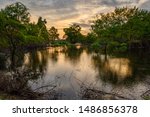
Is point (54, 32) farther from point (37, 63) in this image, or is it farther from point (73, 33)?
point (37, 63)

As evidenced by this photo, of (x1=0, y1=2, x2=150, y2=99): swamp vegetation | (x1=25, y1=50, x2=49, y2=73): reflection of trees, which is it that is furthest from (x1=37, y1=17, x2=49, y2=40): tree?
(x1=25, y1=50, x2=49, y2=73): reflection of trees

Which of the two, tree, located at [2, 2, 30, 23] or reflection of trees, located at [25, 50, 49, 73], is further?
tree, located at [2, 2, 30, 23]

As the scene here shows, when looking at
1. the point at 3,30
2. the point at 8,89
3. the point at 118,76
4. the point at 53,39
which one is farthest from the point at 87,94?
the point at 53,39

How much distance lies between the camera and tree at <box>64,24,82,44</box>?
175000 millimetres

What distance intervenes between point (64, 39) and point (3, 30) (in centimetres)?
14788

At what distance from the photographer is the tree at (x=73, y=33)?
574 ft

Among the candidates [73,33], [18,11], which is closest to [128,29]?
[18,11]

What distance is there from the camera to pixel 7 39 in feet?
128

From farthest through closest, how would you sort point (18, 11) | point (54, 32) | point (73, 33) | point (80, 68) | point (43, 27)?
1. point (54, 32)
2. point (73, 33)
3. point (43, 27)
4. point (18, 11)
5. point (80, 68)

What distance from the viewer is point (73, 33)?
574 feet

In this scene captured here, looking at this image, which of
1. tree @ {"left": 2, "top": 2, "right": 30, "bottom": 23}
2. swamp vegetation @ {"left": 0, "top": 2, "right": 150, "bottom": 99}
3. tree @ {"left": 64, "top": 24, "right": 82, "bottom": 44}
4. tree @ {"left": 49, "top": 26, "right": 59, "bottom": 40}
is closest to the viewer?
swamp vegetation @ {"left": 0, "top": 2, "right": 150, "bottom": 99}

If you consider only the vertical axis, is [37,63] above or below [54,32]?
below

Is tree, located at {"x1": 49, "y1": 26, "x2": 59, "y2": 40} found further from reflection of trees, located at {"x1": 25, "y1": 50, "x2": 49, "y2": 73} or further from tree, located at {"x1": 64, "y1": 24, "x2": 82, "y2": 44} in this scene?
reflection of trees, located at {"x1": 25, "y1": 50, "x2": 49, "y2": 73}

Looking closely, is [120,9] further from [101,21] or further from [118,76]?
[118,76]
